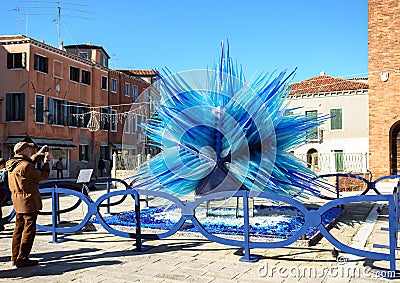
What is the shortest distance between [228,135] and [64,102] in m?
27.5

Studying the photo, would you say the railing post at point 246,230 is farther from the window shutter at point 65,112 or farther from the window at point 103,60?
the window at point 103,60

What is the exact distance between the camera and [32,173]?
646cm

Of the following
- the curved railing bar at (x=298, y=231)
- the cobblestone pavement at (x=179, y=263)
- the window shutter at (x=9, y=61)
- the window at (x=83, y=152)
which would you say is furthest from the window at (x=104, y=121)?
the curved railing bar at (x=298, y=231)

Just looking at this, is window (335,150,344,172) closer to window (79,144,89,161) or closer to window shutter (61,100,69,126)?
window shutter (61,100,69,126)

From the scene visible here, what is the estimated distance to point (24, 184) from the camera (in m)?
6.43

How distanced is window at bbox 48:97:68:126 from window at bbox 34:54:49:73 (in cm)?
208

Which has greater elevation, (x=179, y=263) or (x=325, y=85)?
(x=325, y=85)

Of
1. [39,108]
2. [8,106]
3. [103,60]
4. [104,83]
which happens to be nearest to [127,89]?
[103,60]

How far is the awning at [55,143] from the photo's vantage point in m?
31.3

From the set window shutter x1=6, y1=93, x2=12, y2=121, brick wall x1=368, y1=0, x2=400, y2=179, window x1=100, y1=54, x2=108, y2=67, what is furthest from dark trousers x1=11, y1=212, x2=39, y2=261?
window x1=100, y1=54, x2=108, y2=67

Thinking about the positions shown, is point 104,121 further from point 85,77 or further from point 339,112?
point 339,112

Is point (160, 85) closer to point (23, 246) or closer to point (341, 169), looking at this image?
point (23, 246)

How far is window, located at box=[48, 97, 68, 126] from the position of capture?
3334cm

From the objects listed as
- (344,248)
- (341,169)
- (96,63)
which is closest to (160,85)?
(344,248)
